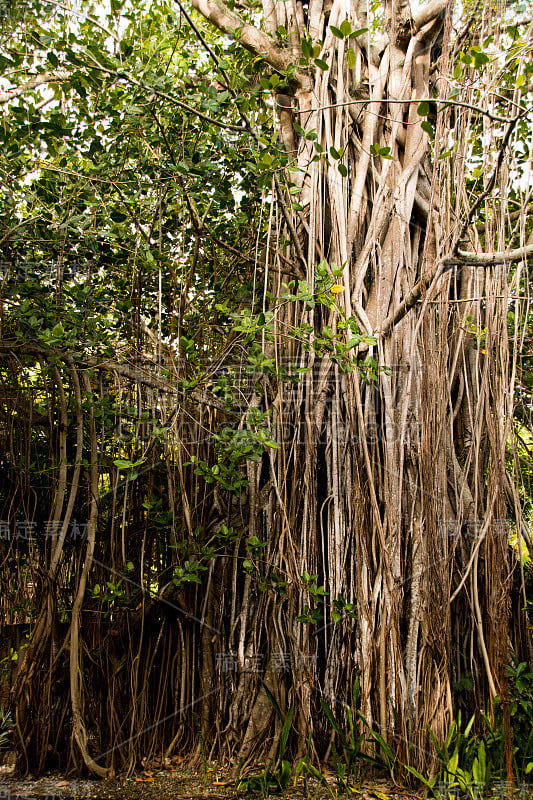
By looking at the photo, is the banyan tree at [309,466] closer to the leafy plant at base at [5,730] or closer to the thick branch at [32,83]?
the thick branch at [32,83]

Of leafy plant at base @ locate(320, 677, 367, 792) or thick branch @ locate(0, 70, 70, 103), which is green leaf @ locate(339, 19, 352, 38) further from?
leafy plant at base @ locate(320, 677, 367, 792)

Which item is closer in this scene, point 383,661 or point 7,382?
point 383,661

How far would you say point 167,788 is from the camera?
1882 millimetres

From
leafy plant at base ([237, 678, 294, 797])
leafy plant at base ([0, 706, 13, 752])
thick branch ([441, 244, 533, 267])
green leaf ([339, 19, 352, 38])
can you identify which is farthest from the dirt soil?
green leaf ([339, 19, 352, 38])

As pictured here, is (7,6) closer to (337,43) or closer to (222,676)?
(337,43)

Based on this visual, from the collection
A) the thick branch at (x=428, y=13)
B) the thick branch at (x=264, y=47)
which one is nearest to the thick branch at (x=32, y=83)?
the thick branch at (x=264, y=47)

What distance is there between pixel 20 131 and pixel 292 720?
218 cm

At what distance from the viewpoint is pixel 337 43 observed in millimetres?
2508

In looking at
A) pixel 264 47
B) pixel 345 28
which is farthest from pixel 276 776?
pixel 264 47

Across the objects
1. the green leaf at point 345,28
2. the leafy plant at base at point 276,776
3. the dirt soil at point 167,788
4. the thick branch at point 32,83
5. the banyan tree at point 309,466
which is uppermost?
the thick branch at point 32,83

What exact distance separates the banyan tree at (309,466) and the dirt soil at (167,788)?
0.08 m

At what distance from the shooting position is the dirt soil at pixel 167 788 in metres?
1.79

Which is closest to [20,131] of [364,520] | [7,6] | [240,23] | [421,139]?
[7,6]

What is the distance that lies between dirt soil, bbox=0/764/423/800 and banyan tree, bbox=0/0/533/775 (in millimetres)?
83
